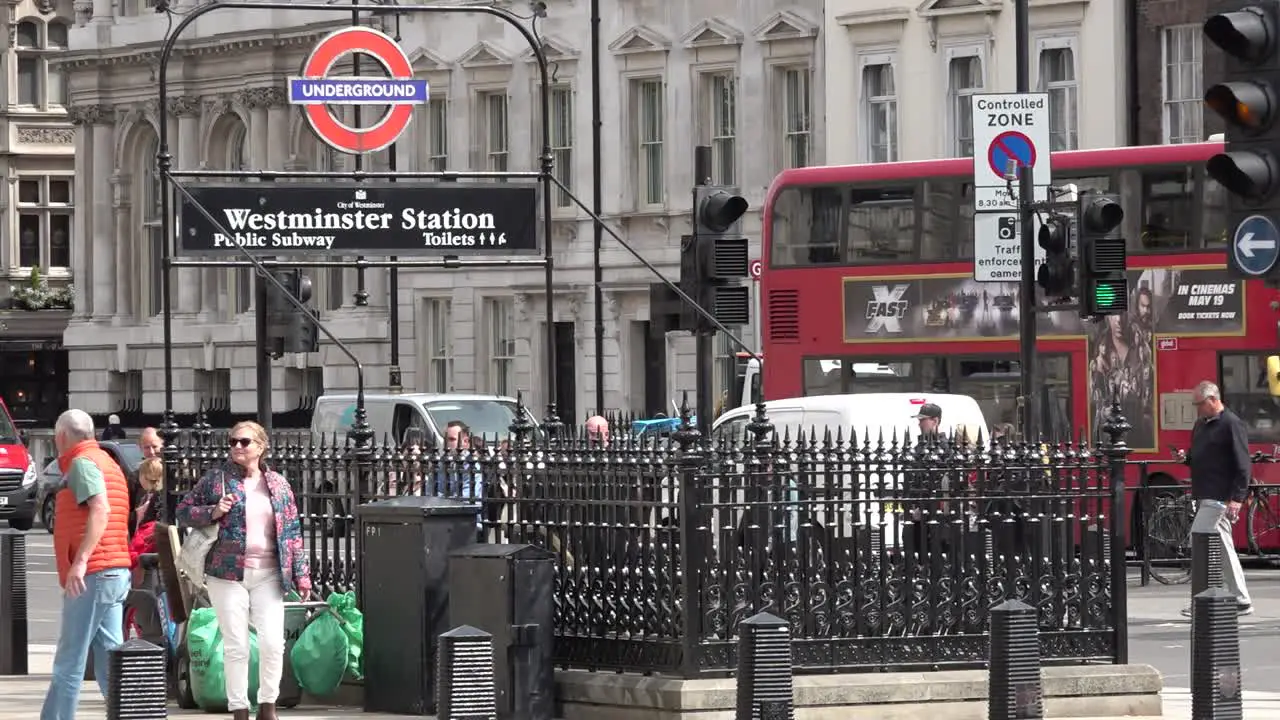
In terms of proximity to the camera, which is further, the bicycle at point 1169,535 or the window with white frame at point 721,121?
the window with white frame at point 721,121

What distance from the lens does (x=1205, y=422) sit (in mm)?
21812

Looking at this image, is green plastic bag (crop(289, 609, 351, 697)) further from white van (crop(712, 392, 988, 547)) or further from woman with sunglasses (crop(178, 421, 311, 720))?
white van (crop(712, 392, 988, 547))

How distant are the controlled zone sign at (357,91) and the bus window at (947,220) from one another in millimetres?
14035

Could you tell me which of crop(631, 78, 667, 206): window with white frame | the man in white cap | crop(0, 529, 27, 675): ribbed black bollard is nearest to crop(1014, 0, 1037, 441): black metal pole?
crop(0, 529, 27, 675): ribbed black bollard

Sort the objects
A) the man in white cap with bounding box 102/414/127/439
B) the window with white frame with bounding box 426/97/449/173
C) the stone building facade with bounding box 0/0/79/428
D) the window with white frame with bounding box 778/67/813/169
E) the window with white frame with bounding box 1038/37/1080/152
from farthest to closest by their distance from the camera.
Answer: the stone building facade with bounding box 0/0/79/428
the window with white frame with bounding box 426/97/449/173
the window with white frame with bounding box 778/67/813/169
the man in white cap with bounding box 102/414/127/439
the window with white frame with bounding box 1038/37/1080/152

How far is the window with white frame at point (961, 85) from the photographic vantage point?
150 feet

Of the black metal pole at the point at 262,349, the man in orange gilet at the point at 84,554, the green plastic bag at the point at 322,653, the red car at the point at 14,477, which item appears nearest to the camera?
the man in orange gilet at the point at 84,554

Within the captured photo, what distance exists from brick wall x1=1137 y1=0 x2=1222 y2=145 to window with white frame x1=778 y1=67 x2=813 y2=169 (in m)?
6.87

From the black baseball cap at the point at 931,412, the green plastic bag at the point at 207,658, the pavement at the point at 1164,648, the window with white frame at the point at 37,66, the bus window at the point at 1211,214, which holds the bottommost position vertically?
the pavement at the point at 1164,648

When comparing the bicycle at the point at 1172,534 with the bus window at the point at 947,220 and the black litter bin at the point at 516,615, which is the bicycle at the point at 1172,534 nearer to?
the bus window at the point at 947,220

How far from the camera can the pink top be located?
1507 cm

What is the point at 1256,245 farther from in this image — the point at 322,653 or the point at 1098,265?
the point at 1098,265

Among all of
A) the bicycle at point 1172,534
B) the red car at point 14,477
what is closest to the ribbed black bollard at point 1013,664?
the bicycle at point 1172,534

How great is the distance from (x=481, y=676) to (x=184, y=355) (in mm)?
52182
